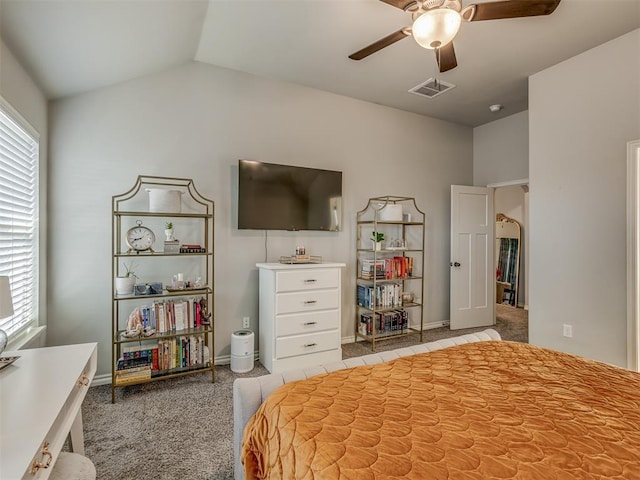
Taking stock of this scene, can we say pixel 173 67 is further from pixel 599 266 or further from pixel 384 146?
pixel 599 266

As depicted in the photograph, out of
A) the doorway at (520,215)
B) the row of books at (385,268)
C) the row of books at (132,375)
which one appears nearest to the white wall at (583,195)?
the row of books at (385,268)

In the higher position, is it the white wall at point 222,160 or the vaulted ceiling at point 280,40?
the vaulted ceiling at point 280,40

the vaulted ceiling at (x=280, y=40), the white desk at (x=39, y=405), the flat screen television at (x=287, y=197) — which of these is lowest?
the white desk at (x=39, y=405)

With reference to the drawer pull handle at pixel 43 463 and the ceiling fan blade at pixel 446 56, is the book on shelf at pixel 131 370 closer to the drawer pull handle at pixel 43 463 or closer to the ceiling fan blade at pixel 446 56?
the drawer pull handle at pixel 43 463

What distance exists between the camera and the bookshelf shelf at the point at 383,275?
3828 millimetres

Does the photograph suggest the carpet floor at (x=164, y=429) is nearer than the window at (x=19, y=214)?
Yes

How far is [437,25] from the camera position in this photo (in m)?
1.65

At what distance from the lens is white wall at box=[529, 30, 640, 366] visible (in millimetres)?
2752

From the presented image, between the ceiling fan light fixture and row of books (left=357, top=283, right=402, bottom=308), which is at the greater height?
the ceiling fan light fixture

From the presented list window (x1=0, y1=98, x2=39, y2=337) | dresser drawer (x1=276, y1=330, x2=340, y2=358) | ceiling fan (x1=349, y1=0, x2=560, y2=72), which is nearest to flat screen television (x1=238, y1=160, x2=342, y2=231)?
dresser drawer (x1=276, y1=330, x2=340, y2=358)

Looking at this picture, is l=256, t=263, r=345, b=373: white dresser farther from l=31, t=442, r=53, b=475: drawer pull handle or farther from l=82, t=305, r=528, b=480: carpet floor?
l=31, t=442, r=53, b=475: drawer pull handle

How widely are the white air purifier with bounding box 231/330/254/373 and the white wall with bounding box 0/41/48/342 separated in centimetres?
148

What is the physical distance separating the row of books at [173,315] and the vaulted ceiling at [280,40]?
185 centimetres

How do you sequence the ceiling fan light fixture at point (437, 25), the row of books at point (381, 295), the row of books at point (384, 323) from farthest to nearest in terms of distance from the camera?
the row of books at point (384, 323)
the row of books at point (381, 295)
the ceiling fan light fixture at point (437, 25)
